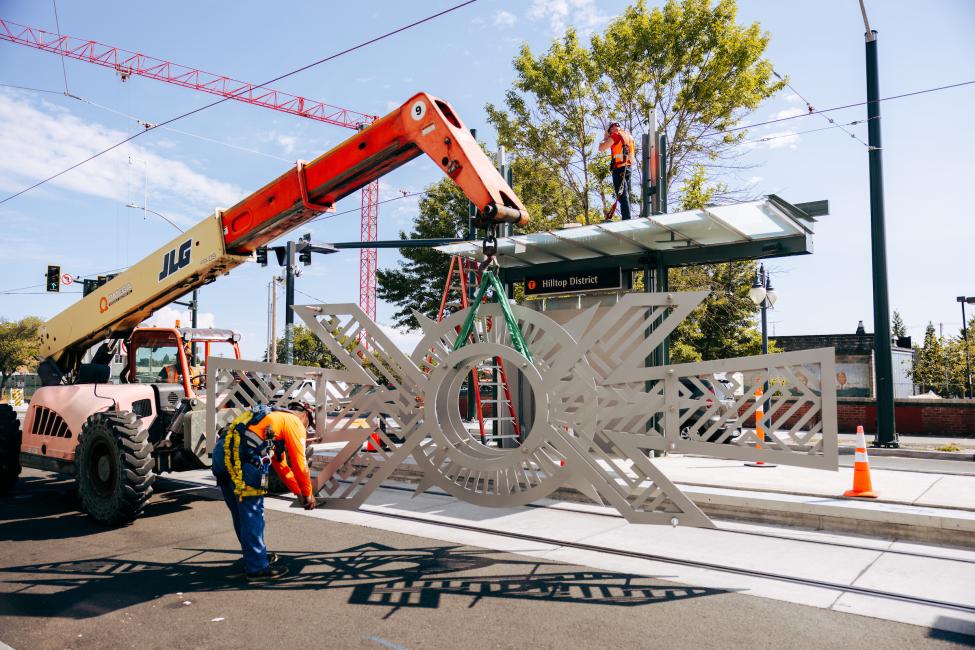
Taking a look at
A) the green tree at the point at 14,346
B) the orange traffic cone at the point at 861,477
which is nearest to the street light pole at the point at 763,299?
the orange traffic cone at the point at 861,477

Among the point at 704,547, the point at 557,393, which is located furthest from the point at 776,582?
the point at 557,393

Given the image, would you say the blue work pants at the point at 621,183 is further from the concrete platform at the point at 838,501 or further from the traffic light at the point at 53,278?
the traffic light at the point at 53,278

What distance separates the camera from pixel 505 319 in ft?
21.4

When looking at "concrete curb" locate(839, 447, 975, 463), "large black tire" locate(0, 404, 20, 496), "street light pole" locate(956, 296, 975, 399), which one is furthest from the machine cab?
"street light pole" locate(956, 296, 975, 399)

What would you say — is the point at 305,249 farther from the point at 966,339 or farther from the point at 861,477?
the point at 966,339

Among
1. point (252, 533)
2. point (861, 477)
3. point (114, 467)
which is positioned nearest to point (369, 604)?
point (252, 533)

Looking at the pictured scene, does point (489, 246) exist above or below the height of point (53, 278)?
below

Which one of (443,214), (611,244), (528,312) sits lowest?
(528,312)

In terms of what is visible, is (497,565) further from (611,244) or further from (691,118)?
(691,118)

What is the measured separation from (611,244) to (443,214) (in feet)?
62.7

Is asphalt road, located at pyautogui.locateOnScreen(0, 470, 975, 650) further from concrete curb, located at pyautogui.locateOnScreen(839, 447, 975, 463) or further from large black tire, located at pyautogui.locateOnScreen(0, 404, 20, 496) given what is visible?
concrete curb, located at pyautogui.locateOnScreen(839, 447, 975, 463)

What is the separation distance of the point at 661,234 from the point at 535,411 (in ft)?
20.1

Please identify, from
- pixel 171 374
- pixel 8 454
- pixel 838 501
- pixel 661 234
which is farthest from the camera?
pixel 661 234

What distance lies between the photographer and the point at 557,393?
6.24 meters
